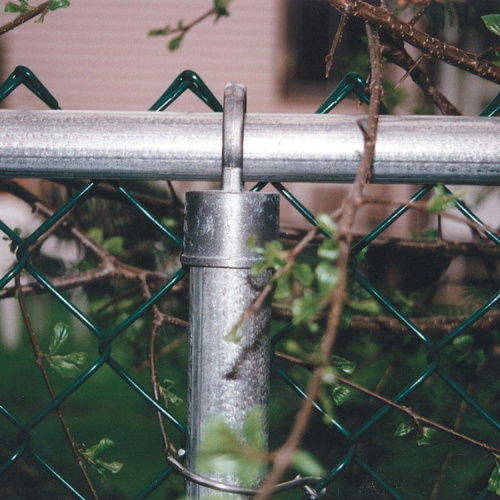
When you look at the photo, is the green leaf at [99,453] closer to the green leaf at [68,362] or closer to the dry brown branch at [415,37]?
the green leaf at [68,362]

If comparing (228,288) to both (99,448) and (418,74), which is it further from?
(418,74)

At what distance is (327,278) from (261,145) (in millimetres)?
163

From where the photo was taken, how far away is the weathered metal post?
489 millimetres

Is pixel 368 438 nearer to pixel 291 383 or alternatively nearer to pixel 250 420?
pixel 291 383

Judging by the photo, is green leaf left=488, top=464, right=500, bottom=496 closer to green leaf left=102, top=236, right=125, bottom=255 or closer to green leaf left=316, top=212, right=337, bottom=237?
green leaf left=316, top=212, right=337, bottom=237

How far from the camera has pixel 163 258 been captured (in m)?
1.26

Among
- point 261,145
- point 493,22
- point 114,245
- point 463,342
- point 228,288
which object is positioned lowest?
point 463,342

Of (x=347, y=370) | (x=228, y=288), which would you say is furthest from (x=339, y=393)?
(x=228, y=288)

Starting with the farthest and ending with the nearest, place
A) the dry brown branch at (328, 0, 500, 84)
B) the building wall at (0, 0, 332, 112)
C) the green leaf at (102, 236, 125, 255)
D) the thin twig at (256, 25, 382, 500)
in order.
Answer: the building wall at (0, 0, 332, 112)
the green leaf at (102, 236, 125, 255)
the dry brown branch at (328, 0, 500, 84)
the thin twig at (256, 25, 382, 500)

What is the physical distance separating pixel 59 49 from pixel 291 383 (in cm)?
590

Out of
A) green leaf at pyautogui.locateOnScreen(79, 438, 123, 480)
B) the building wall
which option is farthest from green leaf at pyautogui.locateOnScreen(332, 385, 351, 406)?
the building wall

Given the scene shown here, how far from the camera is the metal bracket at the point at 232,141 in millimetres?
507

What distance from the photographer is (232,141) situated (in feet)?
1.66

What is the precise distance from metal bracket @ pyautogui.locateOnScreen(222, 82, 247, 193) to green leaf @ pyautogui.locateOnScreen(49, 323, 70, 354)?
359 mm
